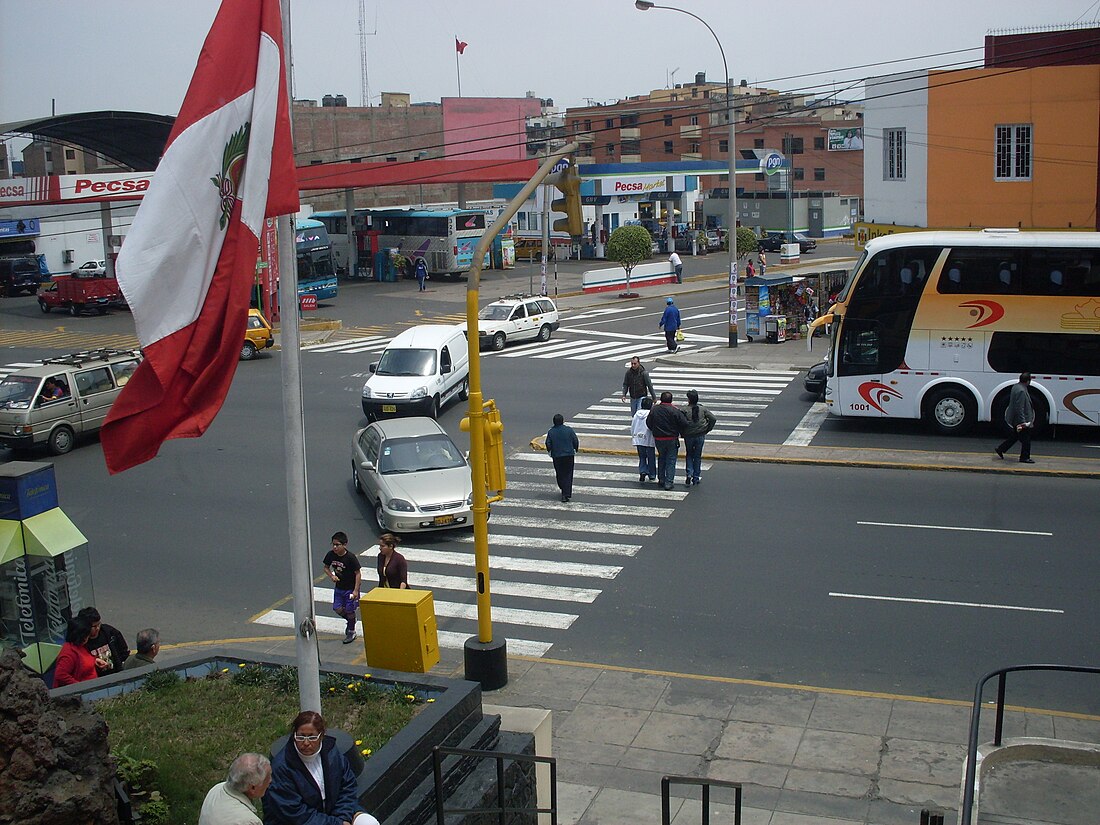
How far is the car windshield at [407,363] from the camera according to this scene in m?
26.6

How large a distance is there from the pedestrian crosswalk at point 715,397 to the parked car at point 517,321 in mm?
7226

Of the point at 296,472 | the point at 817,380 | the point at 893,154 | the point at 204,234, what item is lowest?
the point at 817,380

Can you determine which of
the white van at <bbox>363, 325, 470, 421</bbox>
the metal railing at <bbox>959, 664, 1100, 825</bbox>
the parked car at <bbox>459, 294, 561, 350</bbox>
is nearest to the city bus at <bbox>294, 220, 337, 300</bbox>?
the parked car at <bbox>459, 294, 561, 350</bbox>

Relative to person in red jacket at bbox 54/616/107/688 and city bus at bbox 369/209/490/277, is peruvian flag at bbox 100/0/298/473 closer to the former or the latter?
person in red jacket at bbox 54/616/107/688

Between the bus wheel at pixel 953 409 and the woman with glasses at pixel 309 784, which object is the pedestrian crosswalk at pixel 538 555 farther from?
the woman with glasses at pixel 309 784

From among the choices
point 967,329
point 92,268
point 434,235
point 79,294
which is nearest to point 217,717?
point 967,329

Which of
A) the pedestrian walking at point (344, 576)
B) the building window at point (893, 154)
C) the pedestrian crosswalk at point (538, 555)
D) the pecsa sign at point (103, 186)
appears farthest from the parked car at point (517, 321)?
the pedestrian walking at point (344, 576)

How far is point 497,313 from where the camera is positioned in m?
38.7

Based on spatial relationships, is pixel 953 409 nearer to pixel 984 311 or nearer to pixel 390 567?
pixel 984 311

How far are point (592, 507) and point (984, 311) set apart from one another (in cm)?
936

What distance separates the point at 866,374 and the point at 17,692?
19898 mm

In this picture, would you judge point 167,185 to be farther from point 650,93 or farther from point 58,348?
point 650,93

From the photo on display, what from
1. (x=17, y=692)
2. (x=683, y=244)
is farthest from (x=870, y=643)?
(x=683, y=244)

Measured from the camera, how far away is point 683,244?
73.6 m
